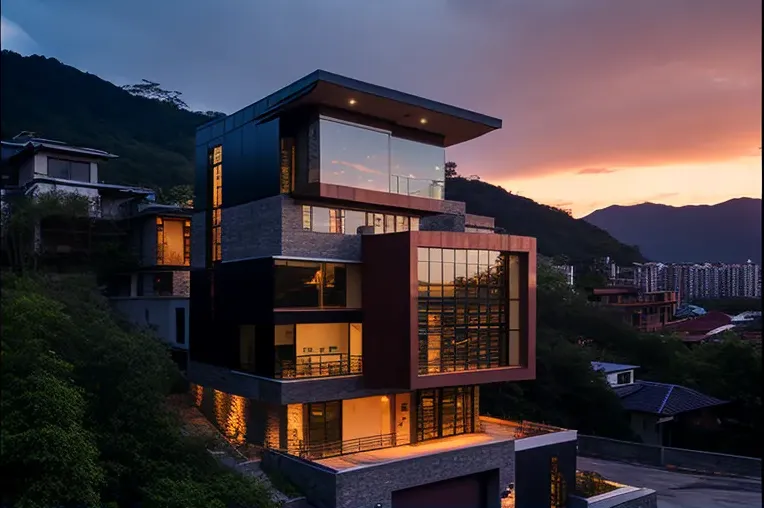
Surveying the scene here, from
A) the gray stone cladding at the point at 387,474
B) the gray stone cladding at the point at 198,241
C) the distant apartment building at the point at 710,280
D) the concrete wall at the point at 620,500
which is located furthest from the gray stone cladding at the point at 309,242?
the distant apartment building at the point at 710,280

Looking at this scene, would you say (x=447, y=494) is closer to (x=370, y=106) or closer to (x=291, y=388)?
(x=291, y=388)

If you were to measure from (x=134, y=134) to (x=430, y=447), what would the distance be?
125 feet

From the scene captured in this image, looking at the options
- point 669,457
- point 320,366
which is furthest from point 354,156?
point 669,457

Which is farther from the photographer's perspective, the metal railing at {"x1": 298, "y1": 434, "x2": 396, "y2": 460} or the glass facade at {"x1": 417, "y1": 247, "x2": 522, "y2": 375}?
the glass facade at {"x1": 417, "y1": 247, "x2": 522, "y2": 375}

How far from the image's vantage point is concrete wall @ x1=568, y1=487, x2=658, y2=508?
60.9 feet

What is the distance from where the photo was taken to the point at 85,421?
12266 millimetres

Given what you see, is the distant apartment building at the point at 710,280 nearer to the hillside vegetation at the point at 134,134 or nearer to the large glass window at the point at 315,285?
the large glass window at the point at 315,285

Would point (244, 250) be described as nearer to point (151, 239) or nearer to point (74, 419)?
point (151, 239)

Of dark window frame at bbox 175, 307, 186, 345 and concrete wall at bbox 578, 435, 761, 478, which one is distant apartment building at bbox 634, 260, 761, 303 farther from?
dark window frame at bbox 175, 307, 186, 345

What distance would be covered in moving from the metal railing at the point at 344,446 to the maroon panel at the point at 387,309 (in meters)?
1.61

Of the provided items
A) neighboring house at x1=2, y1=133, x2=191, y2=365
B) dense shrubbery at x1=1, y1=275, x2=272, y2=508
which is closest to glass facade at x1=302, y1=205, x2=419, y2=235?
dense shrubbery at x1=1, y1=275, x2=272, y2=508

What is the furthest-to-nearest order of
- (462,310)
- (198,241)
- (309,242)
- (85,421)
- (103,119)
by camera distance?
(103,119) → (198,241) → (462,310) → (309,242) → (85,421)

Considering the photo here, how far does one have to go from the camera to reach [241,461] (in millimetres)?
16391

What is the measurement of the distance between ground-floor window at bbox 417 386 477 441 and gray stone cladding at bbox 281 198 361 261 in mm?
A: 4967
